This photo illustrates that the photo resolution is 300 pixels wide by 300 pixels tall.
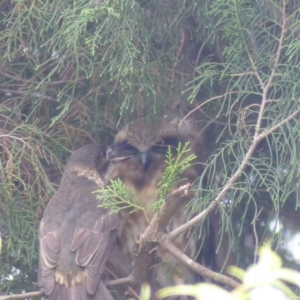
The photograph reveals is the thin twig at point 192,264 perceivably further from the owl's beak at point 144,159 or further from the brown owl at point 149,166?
the owl's beak at point 144,159

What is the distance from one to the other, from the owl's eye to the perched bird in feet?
1.56

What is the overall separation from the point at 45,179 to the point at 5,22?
0.80 meters

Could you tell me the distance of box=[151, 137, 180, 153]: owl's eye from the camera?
11.4 feet

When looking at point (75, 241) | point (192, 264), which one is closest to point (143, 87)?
point (75, 241)

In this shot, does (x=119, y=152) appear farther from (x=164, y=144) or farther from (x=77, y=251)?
(x=77, y=251)

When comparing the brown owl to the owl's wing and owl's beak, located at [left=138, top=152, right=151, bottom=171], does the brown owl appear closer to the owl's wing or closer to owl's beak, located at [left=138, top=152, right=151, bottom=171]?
owl's beak, located at [left=138, top=152, right=151, bottom=171]

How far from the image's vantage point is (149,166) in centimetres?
351

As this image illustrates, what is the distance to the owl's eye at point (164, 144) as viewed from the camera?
3488mm

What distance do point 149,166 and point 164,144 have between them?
147 mm

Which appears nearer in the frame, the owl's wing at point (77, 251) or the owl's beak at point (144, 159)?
the owl's wing at point (77, 251)

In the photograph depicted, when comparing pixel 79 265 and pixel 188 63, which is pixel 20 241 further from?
pixel 188 63

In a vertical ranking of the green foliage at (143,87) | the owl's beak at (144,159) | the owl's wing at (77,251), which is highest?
the green foliage at (143,87)

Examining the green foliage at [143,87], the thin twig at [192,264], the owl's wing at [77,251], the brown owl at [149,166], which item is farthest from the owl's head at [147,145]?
the thin twig at [192,264]

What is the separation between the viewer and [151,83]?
2771mm
